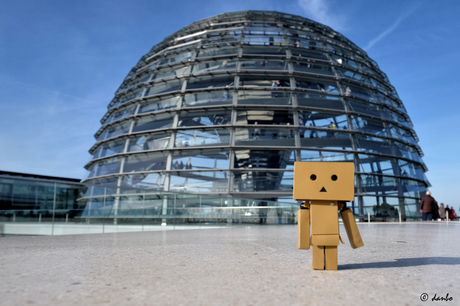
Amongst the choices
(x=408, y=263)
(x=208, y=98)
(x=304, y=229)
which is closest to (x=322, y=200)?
(x=304, y=229)

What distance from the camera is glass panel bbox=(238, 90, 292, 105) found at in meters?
17.7

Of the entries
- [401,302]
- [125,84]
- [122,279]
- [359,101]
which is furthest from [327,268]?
[125,84]

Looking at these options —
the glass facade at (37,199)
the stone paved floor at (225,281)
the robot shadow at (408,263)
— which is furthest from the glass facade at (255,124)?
the stone paved floor at (225,281)

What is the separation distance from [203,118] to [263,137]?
2986 mm

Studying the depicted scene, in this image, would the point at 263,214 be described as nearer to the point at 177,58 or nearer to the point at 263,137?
the point at 263,137

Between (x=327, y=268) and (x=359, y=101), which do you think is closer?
(x=327, y=268)

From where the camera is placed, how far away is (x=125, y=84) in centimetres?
2306

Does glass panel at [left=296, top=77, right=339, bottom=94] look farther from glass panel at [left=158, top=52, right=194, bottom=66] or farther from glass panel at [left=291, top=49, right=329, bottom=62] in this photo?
glass panel at [left=158, top=52, right=194, bottom=66]

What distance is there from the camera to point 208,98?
59.4 feet

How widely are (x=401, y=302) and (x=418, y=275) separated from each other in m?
0.80

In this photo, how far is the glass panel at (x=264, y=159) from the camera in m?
16.6

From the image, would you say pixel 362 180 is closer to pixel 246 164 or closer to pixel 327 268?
pixel 246 164

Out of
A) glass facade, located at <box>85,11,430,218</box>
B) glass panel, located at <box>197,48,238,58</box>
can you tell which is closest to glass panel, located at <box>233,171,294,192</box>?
glass facade, located at <box>85,11,430,218</box>

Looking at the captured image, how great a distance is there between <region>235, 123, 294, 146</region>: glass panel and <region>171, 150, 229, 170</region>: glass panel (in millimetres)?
989
